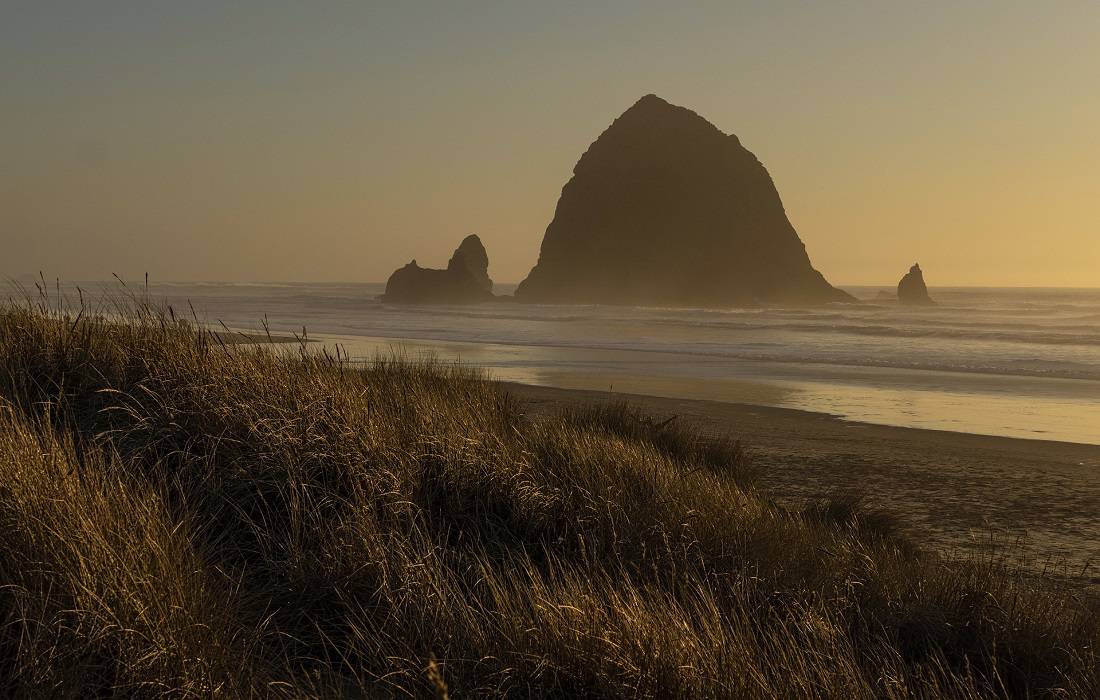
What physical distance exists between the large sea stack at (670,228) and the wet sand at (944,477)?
104 metres

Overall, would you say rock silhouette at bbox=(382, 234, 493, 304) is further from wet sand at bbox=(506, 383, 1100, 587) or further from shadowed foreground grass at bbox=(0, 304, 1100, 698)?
shadowed foreground grass at bbox=(0, 304, 1100, 698)

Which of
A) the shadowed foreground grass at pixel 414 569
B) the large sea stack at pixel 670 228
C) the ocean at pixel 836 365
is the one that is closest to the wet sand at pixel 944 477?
the shadowed foreground grass at pixel 414 569

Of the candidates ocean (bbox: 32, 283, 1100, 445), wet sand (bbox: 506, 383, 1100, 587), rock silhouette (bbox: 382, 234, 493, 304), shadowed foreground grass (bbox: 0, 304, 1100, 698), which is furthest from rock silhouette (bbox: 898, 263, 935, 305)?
shadowed foreground grass (bbox: 0, 304, 1100, 698)

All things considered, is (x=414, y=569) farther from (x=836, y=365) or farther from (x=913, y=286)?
(x=913, y=286)

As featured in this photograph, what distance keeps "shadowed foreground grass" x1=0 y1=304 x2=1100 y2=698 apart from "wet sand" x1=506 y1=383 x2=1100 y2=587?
1.10 m

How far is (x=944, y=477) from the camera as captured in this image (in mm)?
9469

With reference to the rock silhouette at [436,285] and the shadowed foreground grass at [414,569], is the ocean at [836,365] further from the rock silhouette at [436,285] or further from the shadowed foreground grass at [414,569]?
the rock silhouette at [436,285]

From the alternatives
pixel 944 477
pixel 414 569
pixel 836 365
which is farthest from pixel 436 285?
pixel 414 569

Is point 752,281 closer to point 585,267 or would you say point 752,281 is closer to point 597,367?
point 585,267

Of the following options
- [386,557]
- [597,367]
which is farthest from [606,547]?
[597,367]

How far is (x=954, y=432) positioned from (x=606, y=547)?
10.3 m

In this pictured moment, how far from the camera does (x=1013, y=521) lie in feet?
24.9

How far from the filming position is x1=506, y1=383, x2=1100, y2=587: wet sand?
6949mm

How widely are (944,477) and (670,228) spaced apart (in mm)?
122763
